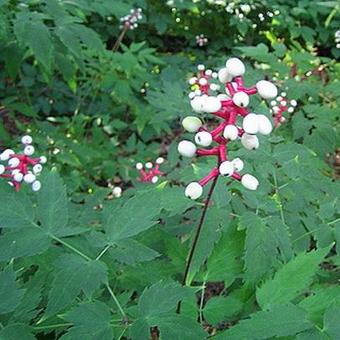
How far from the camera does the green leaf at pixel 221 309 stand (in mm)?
1476

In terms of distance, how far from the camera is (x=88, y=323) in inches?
48.0

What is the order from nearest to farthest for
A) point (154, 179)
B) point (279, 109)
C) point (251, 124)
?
point (251, 124), point (154, 179), point (279, 109)

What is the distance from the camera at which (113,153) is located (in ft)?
12.5

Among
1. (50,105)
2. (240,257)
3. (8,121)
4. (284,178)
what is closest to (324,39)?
(50,105)

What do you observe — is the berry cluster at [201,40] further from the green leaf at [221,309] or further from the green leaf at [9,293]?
the green leaf at [9,293]

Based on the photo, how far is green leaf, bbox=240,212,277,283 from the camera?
1.48 m

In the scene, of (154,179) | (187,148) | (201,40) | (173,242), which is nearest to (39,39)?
(154,179)

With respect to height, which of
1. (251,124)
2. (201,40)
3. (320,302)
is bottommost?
(201,40)

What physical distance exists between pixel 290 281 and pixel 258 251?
0.12 meters

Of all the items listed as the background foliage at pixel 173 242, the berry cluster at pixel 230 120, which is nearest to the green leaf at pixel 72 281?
the background foliage at pixel 173 242

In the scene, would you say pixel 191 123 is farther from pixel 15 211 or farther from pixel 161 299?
pixel 15 211

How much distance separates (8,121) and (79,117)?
139 cm

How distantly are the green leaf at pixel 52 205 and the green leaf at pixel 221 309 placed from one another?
42cm

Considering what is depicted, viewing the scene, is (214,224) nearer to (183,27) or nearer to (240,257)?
(240,257)
